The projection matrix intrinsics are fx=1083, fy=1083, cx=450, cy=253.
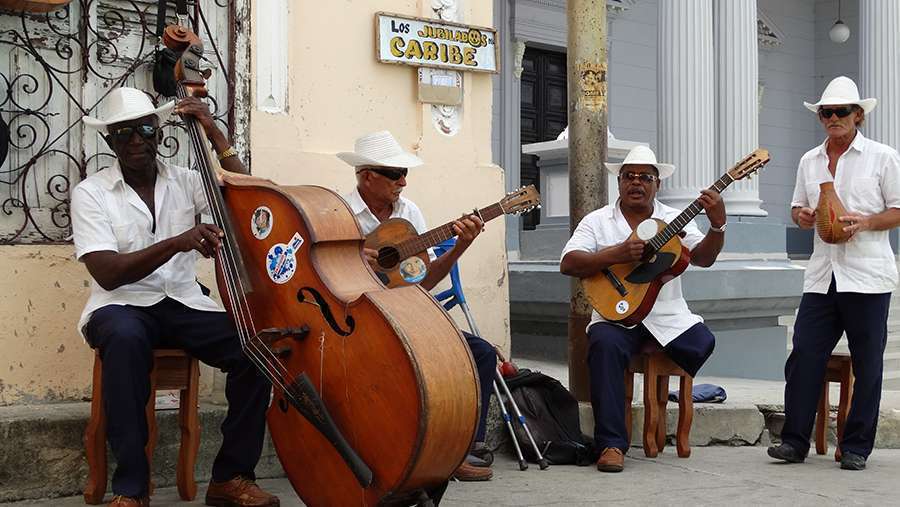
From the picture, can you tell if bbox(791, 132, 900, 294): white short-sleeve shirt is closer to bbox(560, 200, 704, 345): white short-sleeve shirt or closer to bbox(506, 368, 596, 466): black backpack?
bbox(560, 200, 704, 345): white short-sleeve shirt

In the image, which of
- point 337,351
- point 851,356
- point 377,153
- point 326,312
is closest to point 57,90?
point 377,153

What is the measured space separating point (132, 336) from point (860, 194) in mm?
3001

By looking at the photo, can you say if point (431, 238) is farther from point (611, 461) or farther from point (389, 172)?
point (611, 461)

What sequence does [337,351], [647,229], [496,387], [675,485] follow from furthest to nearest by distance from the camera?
[496,387] → [647,229] → [675,485] → [337,351]

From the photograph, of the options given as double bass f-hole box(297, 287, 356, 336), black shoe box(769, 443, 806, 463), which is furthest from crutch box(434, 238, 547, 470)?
double bass f-hole box(297, 287, 356, 336)

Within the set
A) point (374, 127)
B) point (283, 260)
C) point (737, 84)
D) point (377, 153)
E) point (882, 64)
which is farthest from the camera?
point (882, 64)

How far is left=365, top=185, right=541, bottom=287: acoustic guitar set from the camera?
13.9 ft

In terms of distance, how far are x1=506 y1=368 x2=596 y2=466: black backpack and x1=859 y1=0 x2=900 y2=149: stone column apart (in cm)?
825

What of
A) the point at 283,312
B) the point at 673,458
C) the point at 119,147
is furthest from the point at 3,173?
the point at 673,458

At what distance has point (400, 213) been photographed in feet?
14.8

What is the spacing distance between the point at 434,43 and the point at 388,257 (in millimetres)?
1381

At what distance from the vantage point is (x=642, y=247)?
4605 mm

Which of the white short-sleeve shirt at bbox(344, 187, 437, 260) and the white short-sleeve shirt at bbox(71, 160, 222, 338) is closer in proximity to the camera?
the white short-sleeve shirt at bbox(71, 160, 222, 338)

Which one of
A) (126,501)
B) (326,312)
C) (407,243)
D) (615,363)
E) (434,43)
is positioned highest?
(434,43)
